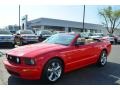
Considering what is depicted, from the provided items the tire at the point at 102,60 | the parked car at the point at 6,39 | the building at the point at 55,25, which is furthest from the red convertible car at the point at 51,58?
the building at the point at 55,25

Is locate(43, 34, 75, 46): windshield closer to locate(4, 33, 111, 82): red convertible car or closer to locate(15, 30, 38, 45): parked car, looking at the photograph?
locate(4, 33, 111, 82): red convertible car

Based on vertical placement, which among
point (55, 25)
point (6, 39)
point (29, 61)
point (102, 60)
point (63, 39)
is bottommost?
point (102, 60)

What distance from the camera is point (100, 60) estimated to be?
7.95 meters

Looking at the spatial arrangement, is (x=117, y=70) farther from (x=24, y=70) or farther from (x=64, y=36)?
(x=24, y=70)

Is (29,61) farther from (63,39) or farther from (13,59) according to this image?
(63,39)

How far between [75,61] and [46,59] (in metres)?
1.39

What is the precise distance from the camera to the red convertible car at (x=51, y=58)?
16.8 feet

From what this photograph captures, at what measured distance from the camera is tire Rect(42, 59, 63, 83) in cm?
533

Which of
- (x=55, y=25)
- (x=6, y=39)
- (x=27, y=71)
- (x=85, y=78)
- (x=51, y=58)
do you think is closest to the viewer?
(x=27, y=71)

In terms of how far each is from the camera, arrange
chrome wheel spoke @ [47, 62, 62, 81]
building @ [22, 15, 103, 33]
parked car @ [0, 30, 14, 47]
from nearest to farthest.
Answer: chrome wheel spoke @ [47, 62, 62, 81]
parked car @ [0, 30, 14, 47]
building @ [22, 15, 103, 33]

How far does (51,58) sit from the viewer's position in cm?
541

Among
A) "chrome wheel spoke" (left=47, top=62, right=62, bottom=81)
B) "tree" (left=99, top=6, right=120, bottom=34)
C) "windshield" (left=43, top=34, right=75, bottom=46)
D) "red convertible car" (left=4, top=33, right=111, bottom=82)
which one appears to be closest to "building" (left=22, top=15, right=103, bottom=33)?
"tree" (left=99, top=6, right=120, bottom=34)

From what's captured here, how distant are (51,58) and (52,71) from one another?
40 cm

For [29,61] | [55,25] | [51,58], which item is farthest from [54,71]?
[55,25]
